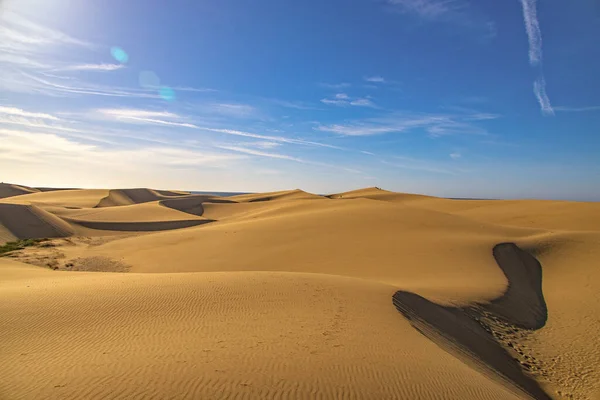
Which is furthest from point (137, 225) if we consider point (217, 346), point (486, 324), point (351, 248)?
point (486, 324)

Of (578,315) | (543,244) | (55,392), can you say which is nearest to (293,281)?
(55,392)

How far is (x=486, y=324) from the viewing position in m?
8.96

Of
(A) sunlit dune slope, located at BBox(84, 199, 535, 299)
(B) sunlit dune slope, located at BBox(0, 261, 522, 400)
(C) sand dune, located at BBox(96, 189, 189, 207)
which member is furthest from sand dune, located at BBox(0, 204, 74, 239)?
(C) sand dune, located at BBox(96, 189, 189, 207)

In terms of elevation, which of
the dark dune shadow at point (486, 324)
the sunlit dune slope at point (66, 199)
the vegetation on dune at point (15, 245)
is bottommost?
the vegetation on dune at point (15, 245)

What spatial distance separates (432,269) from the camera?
13844 millimetres

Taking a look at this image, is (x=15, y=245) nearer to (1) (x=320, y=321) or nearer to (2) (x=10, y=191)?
(1) (x=320, y=321)

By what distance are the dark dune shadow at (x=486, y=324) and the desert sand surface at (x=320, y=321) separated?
5cm

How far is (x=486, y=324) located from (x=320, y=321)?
5.24 m

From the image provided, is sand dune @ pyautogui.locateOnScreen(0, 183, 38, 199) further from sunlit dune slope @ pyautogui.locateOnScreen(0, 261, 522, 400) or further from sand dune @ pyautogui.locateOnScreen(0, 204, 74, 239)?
sunlit dune slope @ pyautogui.locateOnScreen(0, 261, 522, 400)

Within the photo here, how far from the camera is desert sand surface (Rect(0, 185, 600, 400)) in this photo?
13.8ft

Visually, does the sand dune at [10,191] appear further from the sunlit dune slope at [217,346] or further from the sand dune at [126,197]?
the sunlit dune slope at [217,346]

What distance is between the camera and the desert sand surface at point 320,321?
13.8 ft

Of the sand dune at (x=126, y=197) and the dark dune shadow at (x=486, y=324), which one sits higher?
the sand dune at (x=126, y=197)

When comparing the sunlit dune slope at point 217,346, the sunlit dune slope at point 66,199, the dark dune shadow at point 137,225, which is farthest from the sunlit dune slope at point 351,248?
the sunlit dune slope at point 66,199
